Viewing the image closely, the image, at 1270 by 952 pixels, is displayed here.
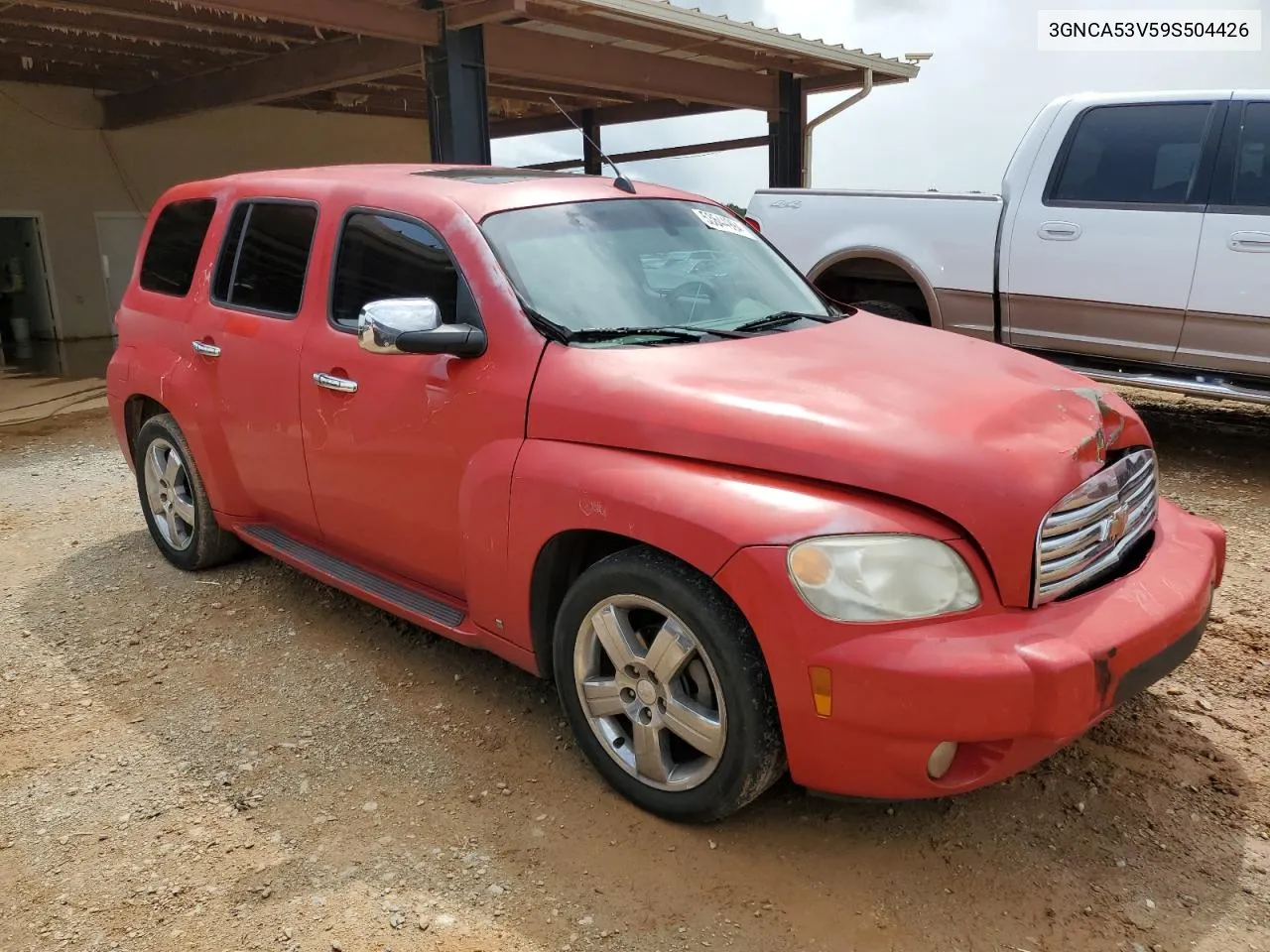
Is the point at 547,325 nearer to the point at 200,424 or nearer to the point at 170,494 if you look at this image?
the point at 200,424

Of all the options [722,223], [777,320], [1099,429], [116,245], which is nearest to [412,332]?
[777,320]

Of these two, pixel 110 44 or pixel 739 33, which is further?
pixel 110 44

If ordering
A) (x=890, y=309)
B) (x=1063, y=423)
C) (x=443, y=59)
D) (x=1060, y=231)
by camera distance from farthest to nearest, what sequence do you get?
(x=443, y=59)
(x=890, y=309)
(x=1060, y=231)
(x=1063, y=423)

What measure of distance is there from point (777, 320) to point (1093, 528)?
1329mm

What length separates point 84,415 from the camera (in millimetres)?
9102

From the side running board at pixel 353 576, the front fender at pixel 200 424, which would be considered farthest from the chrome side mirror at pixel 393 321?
the front fender at pixel 200 424

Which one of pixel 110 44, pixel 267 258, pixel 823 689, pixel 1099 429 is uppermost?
pixel 110 44

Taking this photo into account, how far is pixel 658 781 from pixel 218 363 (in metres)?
2.66

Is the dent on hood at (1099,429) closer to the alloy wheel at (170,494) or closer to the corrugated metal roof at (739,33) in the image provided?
the alloy wheel at (170,494)

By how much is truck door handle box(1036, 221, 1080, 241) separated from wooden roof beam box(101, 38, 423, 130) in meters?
6.12

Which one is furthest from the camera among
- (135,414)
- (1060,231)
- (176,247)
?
(1060,231)

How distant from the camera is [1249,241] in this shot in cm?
559

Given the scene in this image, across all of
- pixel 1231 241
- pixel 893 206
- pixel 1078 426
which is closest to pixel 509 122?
pixel 893 206

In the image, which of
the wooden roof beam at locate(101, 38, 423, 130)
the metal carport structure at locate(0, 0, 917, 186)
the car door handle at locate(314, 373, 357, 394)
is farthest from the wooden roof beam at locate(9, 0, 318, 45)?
the car door handle at locate(314, 373, 357, 394)
